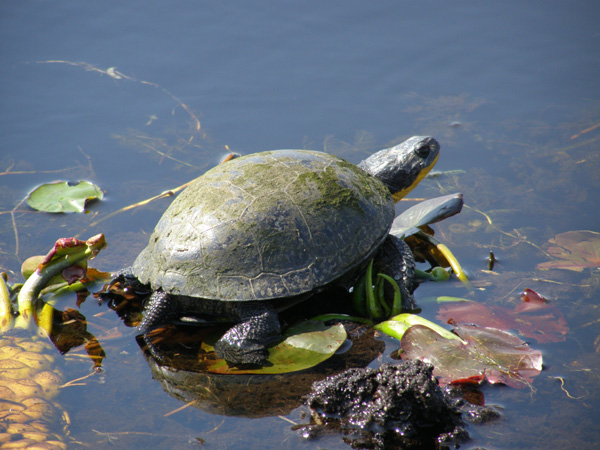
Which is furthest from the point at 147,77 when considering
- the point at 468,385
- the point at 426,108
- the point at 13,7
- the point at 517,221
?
the point at 468,385

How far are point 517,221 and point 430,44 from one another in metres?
3.15

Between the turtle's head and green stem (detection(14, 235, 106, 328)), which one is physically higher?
the turtle's head

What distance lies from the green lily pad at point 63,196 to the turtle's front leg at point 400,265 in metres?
2.74

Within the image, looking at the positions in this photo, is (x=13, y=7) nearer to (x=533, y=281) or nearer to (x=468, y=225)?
(x=468, y=225)

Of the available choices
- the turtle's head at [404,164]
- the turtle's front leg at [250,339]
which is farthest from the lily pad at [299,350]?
the turtle's head at [404,164]

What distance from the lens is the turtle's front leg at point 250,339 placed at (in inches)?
133

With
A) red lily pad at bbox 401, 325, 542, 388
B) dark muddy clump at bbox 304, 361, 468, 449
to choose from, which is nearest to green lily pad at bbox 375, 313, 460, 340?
red lily pad at bbox 401, 325, 542, 388

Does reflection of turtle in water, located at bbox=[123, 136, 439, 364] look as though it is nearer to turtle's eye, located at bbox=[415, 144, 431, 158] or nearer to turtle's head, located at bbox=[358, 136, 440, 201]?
turtle's head, located at bbox=[358, 136, 440, 201]

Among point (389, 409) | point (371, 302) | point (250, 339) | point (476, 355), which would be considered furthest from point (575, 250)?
point (250, 339)

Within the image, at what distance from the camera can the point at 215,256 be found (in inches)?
134

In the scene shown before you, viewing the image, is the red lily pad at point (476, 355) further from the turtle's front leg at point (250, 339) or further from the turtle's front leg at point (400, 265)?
the turtle's front leg at point (250, 339)

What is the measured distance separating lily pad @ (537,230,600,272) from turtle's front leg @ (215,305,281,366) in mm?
2170

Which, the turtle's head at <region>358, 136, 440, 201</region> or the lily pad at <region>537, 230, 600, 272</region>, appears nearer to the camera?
the lily pad at <region>537, 230, 600, 272</region>

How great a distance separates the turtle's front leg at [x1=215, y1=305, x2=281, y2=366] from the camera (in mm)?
3367
